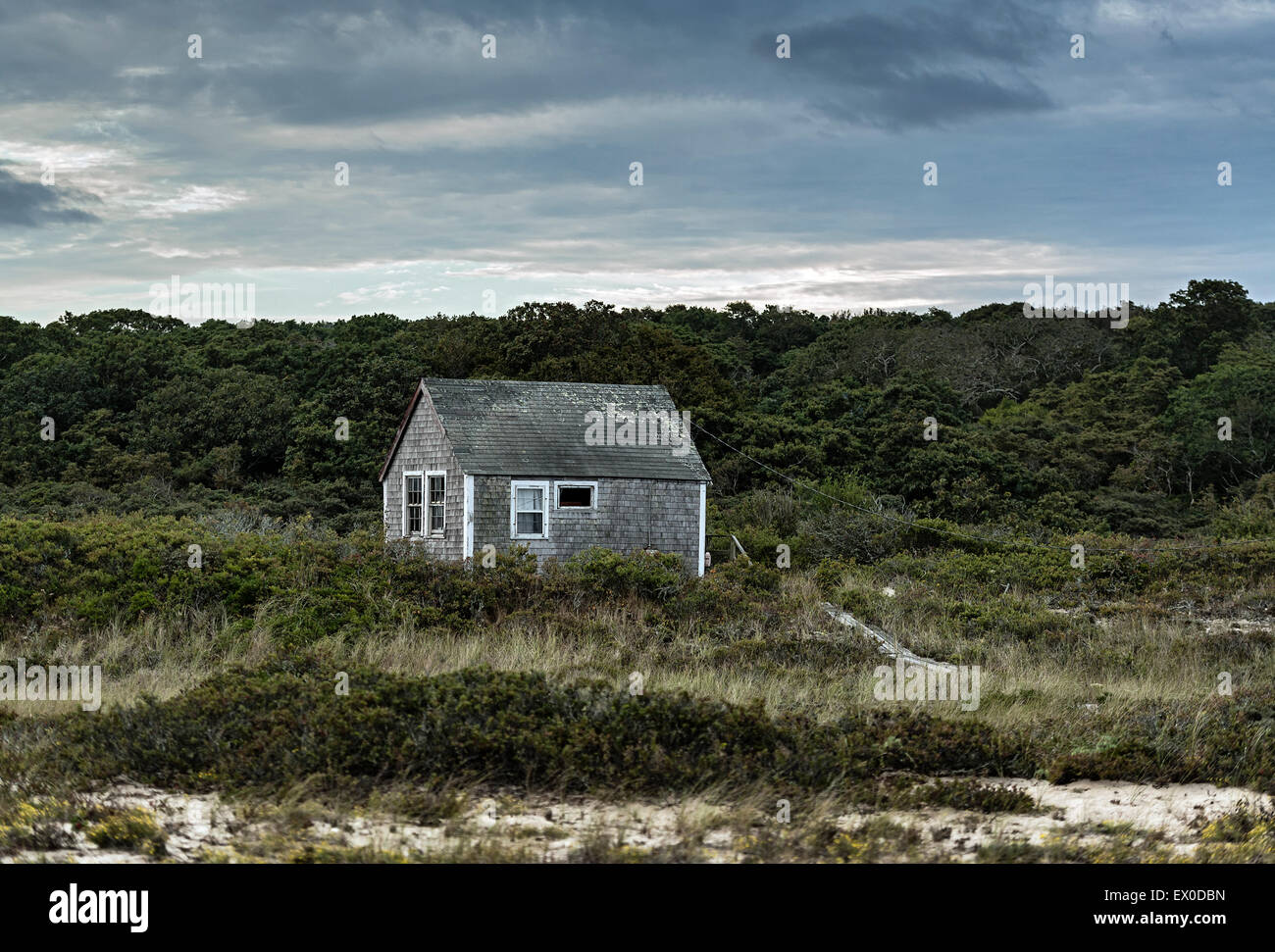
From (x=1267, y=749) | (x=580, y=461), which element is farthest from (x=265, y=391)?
(x=1267, y=749)

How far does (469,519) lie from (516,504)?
3.64ft

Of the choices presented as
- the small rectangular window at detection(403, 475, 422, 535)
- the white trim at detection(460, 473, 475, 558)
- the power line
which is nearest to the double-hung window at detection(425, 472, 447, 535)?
the small rectangular window at detection(403, 475, 422, 535)

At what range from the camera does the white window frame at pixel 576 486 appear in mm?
25812

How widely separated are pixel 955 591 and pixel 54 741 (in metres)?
17.1

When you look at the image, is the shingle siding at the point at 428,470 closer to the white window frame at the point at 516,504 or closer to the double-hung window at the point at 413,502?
the double-hung window at the point at 413,502

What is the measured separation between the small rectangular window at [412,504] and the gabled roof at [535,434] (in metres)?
1.17

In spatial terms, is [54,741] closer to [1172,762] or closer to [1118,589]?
[1172,762]

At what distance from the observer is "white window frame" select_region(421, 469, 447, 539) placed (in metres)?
25.9

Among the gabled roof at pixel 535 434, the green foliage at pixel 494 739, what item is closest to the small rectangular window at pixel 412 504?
the gabled roof at pixel 535 434

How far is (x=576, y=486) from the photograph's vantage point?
26.0 m

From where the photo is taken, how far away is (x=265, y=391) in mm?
44594

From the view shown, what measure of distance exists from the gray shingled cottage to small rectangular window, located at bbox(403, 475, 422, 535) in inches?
1.1

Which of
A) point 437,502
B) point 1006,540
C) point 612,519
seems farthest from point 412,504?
point 1006,540
